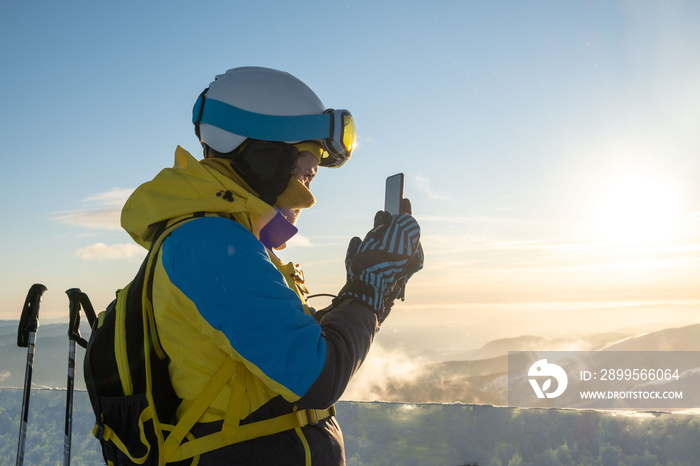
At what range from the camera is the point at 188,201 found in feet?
6.16

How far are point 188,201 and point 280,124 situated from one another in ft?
2.26

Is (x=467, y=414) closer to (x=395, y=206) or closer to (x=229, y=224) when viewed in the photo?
(x=395, y=206)

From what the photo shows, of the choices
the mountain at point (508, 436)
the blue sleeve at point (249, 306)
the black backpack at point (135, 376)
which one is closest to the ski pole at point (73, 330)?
the black backpack at point (135, 376)

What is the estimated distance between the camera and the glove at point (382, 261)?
2221 millimetres

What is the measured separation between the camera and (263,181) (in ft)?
7.39

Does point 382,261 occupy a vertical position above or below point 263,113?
below

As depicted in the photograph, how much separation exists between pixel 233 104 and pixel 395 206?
1.09 m

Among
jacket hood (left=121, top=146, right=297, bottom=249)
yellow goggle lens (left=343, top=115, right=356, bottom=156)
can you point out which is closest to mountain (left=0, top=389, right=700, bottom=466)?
yellow goggle lens (left=343, top=115, right=356, bottom=156)

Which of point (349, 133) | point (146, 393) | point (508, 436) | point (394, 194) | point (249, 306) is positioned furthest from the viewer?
point (508, 436)

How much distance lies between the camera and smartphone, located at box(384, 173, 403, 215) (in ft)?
9.95

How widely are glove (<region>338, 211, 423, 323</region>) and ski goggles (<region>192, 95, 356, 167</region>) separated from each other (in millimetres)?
442

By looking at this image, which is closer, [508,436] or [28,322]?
[28,322]

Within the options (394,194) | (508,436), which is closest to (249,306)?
(394,194)

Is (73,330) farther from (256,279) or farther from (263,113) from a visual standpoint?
(256,279)
